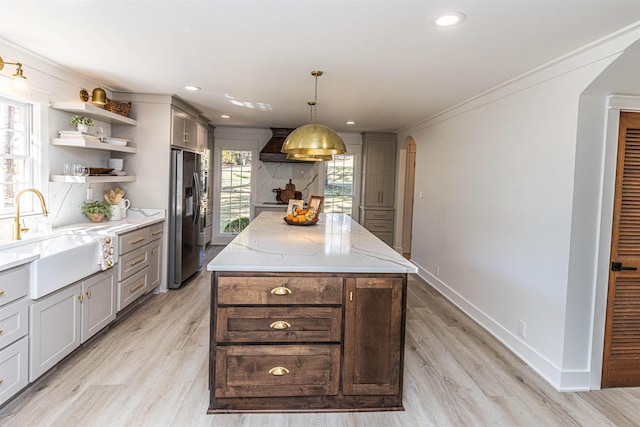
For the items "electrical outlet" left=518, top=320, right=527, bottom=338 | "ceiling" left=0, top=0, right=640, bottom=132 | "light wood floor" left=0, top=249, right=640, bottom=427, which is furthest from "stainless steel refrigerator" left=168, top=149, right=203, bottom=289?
"electrical outlet" left=518, top=320, right=527, bottom=338

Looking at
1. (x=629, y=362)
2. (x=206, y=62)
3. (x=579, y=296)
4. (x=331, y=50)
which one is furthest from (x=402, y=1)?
(x=629, y=362)

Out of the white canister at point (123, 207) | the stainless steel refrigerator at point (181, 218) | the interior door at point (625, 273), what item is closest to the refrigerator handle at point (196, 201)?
the stainless steel refrigerator at point (181, 218)

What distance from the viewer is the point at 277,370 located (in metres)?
2.28

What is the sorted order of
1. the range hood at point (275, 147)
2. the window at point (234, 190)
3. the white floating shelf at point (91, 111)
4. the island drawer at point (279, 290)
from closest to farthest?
the island drawer at point (279, 290) < the white floating shelf at point (91, 111) < the range hood at point (275, 147) < the window at point (234, 190)

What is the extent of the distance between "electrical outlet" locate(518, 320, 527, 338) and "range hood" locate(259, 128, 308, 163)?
15.8 feet

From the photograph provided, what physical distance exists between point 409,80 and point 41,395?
11.9 feet

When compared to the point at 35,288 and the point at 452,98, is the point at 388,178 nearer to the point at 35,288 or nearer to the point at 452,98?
the point at 452,98

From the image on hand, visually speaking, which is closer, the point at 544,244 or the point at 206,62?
the point at 544,244

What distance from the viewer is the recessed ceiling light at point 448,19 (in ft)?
6.93

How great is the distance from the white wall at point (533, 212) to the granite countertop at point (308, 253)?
3.69ft

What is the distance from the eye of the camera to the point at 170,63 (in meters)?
3.24

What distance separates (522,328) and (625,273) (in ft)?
2.78

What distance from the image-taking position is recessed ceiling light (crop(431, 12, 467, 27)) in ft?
6.93

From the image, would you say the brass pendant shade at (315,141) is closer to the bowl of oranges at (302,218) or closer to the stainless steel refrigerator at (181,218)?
the bowl of oranges at (302,218)
